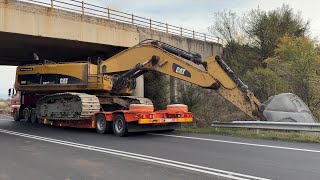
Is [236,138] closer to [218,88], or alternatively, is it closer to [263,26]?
[218,88]

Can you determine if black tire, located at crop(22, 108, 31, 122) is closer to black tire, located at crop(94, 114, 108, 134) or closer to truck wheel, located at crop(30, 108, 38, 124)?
truck wheel, located at crop(30, 108, 38, 124)

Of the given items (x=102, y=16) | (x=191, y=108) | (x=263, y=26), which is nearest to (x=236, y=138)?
(x=191, y=108)

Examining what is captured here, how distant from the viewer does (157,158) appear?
9148mm

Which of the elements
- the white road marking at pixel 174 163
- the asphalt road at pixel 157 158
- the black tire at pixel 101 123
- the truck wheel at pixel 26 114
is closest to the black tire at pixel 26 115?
the truck wheel at pixel 26 114

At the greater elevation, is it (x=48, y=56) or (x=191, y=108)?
(x=48, y=56)

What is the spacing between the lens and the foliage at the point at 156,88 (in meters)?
22.9

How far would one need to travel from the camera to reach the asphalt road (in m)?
7.42

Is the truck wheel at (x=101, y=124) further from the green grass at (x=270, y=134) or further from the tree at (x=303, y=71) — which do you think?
the tree at (x=303, y=71)

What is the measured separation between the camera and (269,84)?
2320 cm

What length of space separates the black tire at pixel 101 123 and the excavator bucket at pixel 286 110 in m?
6.18

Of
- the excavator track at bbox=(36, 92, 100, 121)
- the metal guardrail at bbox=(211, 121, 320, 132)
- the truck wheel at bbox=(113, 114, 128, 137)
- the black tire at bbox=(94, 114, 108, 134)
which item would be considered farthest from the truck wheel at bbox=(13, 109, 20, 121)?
the metal guardrail at bbox=(211, 121, 320, 132)

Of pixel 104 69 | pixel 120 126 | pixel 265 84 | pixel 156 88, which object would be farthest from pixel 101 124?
pixel 265 84

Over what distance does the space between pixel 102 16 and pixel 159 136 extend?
1026cm

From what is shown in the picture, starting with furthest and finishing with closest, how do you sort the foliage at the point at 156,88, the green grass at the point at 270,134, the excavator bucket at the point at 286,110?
the foliage at the point at 156,88
the excavator bucket at the point at 286,110
the green grass at the point at 270,134
